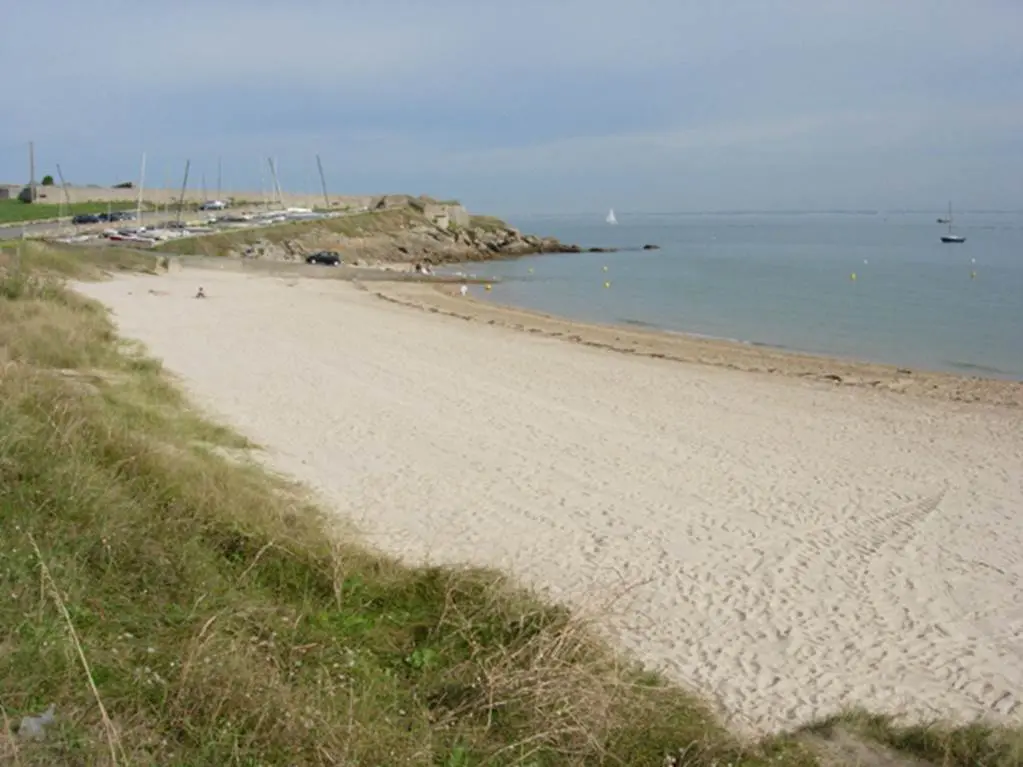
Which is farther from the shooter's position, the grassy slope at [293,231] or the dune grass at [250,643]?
the grassy slope at [293,231]

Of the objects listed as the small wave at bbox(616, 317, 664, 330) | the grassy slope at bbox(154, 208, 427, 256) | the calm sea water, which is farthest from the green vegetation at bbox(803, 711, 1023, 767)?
the grassy slope at bbox(154, 208, 427, 256)

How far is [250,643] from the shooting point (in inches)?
182

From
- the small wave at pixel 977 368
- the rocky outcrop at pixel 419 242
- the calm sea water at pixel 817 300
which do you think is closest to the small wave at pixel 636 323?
the calm sea water at pixel 817 300

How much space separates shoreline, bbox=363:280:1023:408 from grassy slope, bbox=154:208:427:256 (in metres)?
21.0

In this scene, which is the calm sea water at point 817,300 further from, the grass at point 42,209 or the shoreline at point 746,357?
the grass at point 42,209

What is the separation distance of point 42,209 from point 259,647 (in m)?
76.8

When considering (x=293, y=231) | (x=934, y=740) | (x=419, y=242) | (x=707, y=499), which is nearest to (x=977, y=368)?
(x=707, y=499)

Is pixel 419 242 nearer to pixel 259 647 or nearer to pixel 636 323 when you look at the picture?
pixel 636 323

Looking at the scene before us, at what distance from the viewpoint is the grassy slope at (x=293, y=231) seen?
169 ft

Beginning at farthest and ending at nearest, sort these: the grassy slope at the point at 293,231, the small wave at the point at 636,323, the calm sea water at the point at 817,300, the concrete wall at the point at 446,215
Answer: the concrete wall at the point at 446,215 → the grassy slope at the point at 293,231 → the small wave at the point at 636,323 → the calm sea water at the point at 817,300

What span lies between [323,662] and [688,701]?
2070 millimetres

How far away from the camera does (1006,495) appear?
10.8 meters

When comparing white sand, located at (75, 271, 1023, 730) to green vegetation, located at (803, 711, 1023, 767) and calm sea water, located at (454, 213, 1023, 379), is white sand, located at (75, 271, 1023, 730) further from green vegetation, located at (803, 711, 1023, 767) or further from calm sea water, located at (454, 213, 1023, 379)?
calm sea water, located at (454, 213, 1023, 379)

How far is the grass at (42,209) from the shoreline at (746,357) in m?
41.7
